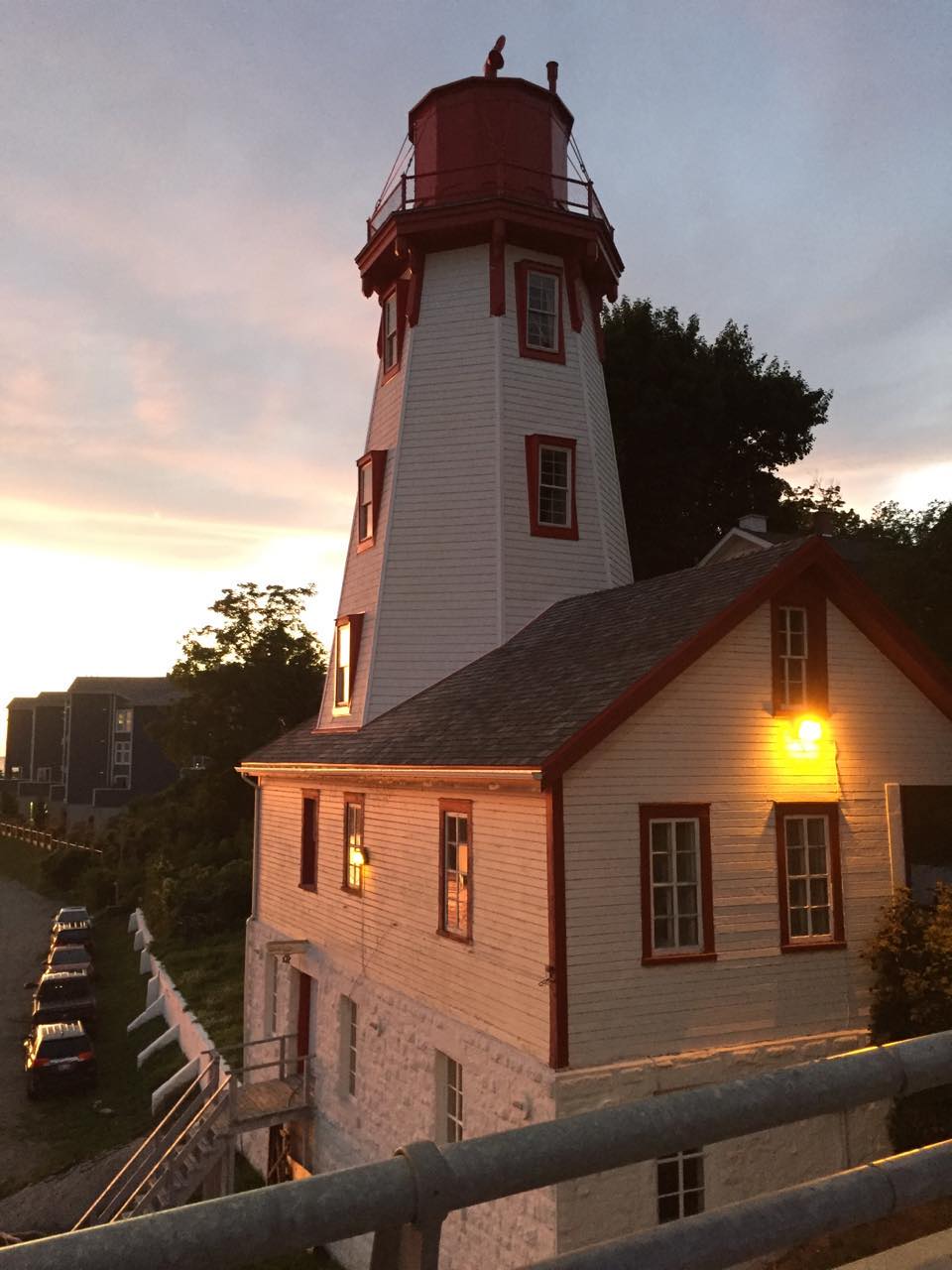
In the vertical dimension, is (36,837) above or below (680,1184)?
below

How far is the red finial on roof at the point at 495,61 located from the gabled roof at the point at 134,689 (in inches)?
2603

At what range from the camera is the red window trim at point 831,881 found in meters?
13.8

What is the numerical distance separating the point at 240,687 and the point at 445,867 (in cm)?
3023

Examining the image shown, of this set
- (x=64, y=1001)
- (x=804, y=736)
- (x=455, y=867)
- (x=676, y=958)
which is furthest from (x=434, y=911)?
(x=64, y=1001)

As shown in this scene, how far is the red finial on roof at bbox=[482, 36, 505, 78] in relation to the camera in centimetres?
2400

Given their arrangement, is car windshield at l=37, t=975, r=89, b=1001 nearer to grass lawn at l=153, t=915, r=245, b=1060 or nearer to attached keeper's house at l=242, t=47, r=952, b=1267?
grass lawn at l=153, t=915, r=245, b=1060

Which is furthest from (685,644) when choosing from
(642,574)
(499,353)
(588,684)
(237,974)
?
(237,974)

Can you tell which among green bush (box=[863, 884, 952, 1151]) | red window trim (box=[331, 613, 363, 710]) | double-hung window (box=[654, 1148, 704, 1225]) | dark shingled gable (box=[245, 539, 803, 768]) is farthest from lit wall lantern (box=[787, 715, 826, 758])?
red window trim (box=[331, 613, 363, 710])

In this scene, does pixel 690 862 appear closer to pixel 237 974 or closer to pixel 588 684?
pixel 588 684

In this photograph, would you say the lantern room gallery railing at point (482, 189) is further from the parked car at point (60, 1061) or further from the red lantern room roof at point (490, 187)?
the parked car at point (60, 1061)

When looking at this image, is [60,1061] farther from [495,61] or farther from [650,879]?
[495,61]

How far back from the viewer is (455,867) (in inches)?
580

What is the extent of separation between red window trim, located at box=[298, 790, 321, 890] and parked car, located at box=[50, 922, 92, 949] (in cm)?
2508

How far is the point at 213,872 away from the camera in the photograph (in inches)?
1606
